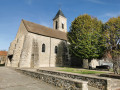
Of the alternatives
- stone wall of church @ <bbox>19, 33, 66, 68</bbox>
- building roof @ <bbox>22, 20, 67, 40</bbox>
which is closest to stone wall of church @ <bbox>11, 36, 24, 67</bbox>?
stone wall of church @ <bbox>19, 33, 66, 68</bbox>

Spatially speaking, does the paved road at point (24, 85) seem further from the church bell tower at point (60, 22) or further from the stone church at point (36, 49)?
the church bell tower at point (60, 22)

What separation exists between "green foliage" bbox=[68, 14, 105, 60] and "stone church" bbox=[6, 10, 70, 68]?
237 inches

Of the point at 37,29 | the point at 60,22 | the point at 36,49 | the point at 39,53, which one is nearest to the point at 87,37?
the point at 36,49

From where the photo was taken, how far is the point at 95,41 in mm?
16672

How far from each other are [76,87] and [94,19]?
1743cm

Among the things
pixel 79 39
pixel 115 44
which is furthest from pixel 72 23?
pixel 115 44

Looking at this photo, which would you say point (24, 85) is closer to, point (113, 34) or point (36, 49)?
point (113, 34)

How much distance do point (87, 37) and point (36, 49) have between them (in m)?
11.0

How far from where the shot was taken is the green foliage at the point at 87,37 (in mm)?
16688

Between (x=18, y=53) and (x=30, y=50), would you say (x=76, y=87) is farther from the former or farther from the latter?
(x=18, y=53)

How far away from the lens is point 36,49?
19609 millimetres

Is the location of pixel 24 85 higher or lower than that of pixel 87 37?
lower

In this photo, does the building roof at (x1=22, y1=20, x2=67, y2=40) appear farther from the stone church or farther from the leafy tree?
the leafy tree

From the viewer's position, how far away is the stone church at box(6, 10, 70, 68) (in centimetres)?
1877
